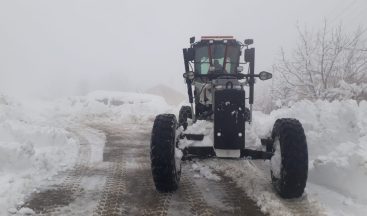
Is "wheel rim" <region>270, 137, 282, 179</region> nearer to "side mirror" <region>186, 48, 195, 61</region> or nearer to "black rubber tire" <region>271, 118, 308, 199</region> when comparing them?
"black rubber tire" <region>271, 118, 308, 199</region>

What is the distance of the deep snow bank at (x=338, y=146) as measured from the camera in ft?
21.4

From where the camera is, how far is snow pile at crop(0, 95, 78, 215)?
6820mm

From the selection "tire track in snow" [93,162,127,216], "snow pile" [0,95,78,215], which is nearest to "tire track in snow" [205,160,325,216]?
"tire track in snow" [93,162,127,216]

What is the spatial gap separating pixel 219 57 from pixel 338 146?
3034mm

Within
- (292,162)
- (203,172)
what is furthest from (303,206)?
(203,172)

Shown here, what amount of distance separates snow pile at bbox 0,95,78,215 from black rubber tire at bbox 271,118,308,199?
3.67 metres

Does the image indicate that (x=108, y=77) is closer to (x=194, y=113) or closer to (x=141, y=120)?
(x=141, y=120)

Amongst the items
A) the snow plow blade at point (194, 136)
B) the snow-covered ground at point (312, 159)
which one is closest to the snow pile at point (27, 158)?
the snow-covered ground at point (312, 159)

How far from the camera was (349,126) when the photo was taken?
302 inches

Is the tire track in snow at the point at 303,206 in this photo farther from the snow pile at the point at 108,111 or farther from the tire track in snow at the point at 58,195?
the snow pile at the point at 108,111

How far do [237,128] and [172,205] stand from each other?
1458 mm

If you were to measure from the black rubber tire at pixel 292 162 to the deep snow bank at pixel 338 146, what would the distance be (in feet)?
2.37

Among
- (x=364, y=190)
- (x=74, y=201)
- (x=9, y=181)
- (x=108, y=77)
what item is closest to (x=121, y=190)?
(x=74, y=201)

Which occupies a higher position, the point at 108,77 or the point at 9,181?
the point at 9,181
